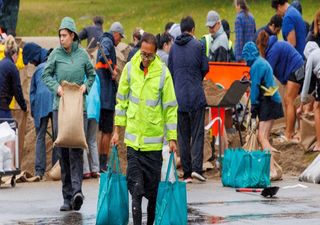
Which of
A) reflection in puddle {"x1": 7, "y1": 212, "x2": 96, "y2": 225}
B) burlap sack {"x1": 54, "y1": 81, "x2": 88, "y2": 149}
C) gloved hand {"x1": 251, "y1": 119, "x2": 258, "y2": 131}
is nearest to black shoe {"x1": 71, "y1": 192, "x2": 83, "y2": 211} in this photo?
reflection in puddle {"x1": 7, "y1": 212, "x2": 96, "y2": 225}

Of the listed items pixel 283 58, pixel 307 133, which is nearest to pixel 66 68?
pixel 307 133

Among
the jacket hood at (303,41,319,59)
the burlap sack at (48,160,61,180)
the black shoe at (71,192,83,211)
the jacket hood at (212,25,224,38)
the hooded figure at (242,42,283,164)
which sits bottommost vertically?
the burlap sack at (48,160,61,180)

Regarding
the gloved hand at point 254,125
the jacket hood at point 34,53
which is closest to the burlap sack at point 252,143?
the gloved hand at point 254,125

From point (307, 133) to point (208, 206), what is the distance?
5152mm

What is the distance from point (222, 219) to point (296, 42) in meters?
8.91

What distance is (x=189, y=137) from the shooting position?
18.7 metres

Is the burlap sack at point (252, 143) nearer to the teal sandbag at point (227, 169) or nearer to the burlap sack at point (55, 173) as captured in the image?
the teal sandbag at point (227, 169)

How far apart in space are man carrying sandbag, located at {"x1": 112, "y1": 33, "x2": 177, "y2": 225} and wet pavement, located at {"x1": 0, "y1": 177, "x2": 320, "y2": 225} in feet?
3.46

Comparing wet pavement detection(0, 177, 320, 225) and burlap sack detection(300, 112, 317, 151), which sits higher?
burlap sack detection(300, 112, 317, 151)

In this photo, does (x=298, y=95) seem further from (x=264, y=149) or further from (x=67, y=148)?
(x=67, y=148)

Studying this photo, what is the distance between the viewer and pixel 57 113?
51.4 feet

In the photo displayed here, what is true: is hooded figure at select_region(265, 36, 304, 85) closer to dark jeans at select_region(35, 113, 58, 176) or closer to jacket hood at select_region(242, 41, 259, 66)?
jacket hood at select_region(242, 41, 259, 66)

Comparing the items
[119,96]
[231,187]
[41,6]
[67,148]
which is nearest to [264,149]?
[231,187]

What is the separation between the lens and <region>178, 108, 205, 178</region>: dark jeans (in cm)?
1861
